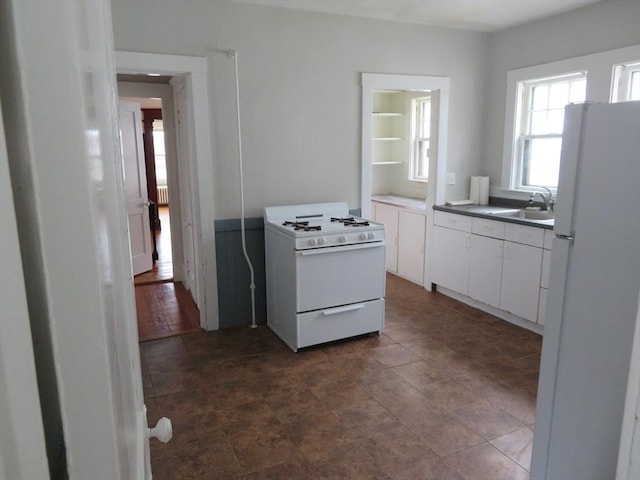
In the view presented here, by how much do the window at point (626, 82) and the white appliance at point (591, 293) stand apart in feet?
8.36

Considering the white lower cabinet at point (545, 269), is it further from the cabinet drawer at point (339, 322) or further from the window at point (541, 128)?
the cabinet drawer at point (339, 322)

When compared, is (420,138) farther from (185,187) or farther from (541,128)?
(185,187)

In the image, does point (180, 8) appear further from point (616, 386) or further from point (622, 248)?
point (616, 386)

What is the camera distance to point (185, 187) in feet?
14.8

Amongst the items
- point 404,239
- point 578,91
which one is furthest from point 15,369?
point 404,239

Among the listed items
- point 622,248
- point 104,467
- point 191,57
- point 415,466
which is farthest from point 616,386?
point 191,57

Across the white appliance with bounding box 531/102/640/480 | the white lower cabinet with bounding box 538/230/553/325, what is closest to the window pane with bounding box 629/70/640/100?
the white lower cabinet with bounding box 538/230/553/325

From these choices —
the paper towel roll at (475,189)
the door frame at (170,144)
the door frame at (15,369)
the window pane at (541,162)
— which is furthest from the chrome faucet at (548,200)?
the door frame at (15,369)

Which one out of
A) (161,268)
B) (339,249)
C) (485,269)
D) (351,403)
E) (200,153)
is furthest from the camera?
(161,268)

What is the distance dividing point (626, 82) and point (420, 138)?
8.33 feet

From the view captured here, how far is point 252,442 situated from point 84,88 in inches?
95.0

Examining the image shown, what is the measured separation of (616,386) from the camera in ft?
5.17

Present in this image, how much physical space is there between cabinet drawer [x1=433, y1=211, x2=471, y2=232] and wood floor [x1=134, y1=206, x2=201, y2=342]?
8.40ft

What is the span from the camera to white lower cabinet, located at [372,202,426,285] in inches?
198
